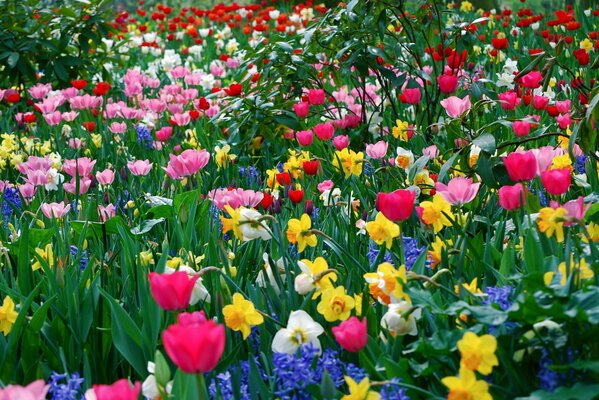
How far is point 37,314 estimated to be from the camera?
1562mm

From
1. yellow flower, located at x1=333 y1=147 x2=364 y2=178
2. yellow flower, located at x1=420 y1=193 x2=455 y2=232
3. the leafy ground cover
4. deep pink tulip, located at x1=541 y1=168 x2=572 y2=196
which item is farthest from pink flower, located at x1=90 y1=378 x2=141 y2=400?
yellow flower, located at x1=333 y1=147 x2=364 y2=178

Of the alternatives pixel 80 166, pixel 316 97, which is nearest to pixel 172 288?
pixel 80 166

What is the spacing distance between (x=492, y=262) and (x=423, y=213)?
186mm

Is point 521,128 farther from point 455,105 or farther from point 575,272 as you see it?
point 575,272

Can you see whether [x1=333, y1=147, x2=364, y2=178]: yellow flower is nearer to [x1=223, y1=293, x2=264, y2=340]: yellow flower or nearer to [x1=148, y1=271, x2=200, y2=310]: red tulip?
[x1=223, y1=293, x2=264, y2=340]: yellow flower

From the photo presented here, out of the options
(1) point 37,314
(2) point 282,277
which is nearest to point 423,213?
(2) point 282,277

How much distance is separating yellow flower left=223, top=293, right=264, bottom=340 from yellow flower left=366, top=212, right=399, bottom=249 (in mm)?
324

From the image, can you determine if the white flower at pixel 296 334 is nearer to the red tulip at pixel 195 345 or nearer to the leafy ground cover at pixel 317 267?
the leafy ground cover at pixel 317 267

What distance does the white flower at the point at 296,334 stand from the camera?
138 cm

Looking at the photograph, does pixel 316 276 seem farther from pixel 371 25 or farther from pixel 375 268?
pixel 371 25

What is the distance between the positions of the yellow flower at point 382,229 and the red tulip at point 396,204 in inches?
1.0

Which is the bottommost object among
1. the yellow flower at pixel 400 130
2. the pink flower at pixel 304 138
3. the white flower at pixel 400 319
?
the yellow flower at pixel 400 130

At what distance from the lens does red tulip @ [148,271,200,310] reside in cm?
119

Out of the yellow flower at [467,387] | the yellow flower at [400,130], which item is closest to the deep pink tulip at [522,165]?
the yellow flower at [467,387]
